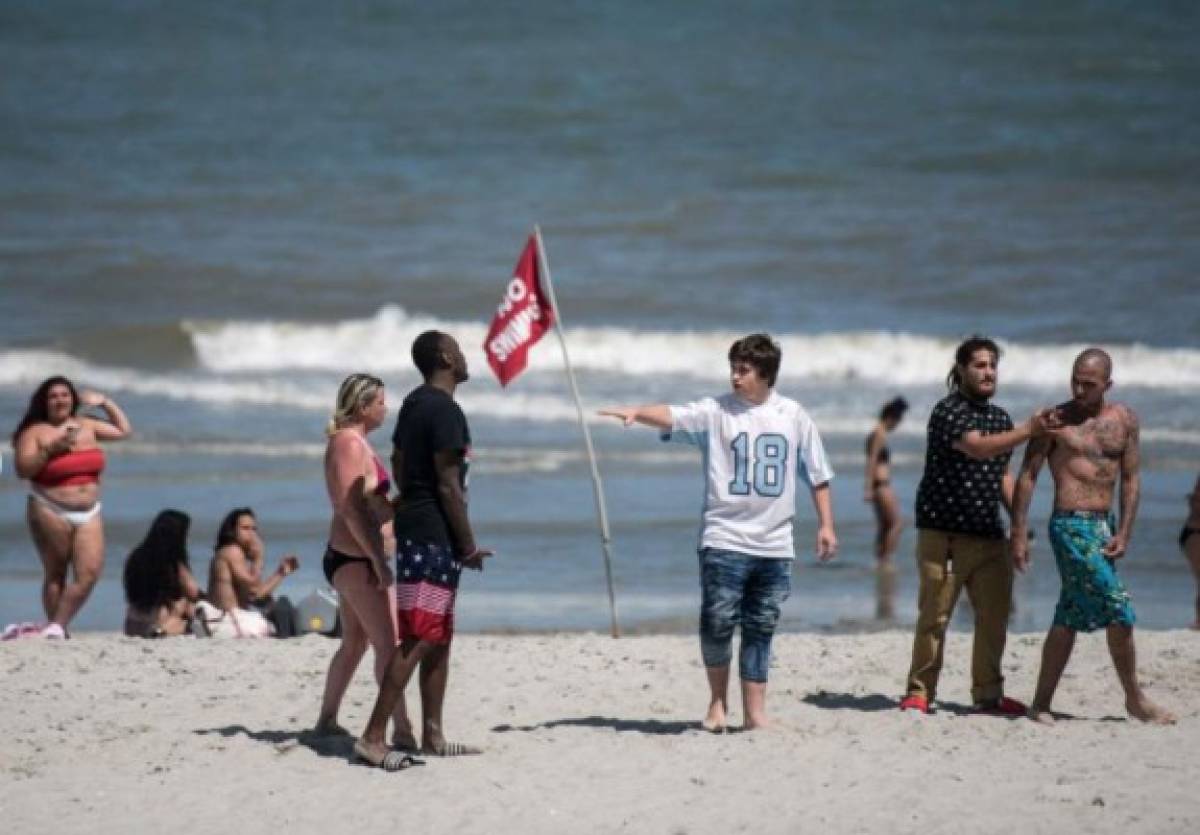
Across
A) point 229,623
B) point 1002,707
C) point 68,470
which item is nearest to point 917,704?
point 1002,707

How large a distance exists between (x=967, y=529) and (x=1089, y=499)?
512 mm

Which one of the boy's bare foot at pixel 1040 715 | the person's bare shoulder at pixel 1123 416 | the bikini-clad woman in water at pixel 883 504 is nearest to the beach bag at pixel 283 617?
the bikini-clad woman in water at pixel 883 504

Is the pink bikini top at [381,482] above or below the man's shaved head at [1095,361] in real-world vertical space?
below

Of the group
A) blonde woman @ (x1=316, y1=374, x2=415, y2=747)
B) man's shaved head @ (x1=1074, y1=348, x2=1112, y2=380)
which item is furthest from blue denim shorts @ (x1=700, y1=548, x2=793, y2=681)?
man's shaved head @ (x1=1074, y1=348, x2=1112, y2=380)

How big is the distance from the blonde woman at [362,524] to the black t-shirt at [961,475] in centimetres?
214

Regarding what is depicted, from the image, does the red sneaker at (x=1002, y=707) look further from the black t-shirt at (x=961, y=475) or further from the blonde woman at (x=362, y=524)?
the blonde woman at (x=362, y=524)

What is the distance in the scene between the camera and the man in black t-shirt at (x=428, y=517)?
287 inches

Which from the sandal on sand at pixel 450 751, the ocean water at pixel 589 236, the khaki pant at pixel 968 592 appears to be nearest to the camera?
the sandal on sand at pixel 450 751

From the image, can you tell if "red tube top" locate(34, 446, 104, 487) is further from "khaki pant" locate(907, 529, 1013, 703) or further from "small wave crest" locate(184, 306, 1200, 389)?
"small wave crest" locate(184, 306, 1200, 389)

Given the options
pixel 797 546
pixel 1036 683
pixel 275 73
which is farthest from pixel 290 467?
pixel 275 73

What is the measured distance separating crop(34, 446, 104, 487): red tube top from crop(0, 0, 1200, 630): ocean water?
176 cm

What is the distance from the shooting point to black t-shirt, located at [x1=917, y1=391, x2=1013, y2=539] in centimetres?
811

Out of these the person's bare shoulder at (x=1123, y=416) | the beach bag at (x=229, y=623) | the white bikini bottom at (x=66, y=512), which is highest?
the person's bare shoulder at (x=1123, y=416)

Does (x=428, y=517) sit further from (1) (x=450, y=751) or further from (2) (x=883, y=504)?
(2) (x=883, y=504)
